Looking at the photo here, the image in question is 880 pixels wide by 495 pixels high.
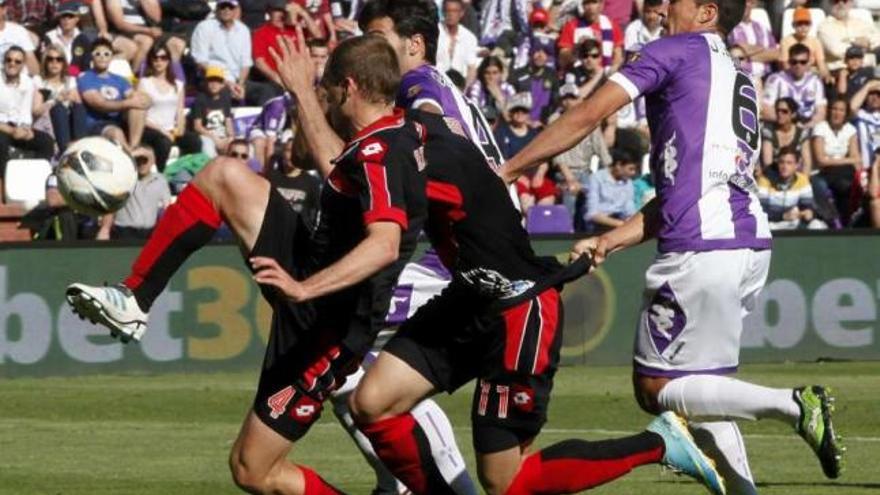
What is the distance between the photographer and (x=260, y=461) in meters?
8.02

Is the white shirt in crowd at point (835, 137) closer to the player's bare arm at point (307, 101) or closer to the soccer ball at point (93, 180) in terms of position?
the soccer ball at point (93, 180)

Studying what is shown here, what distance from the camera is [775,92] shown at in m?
24.1

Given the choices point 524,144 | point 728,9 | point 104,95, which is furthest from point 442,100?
point 104,95

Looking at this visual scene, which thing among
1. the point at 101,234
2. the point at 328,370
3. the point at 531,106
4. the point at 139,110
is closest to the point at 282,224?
the point at 328,370

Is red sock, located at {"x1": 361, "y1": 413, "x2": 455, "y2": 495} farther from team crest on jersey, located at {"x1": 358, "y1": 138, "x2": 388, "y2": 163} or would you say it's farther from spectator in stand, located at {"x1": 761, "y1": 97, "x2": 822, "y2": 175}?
spectator in stand, located at {"x1": 761, "y1": 97, "x2": 822, "y2": 175}

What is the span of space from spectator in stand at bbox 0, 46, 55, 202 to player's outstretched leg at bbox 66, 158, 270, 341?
43.0 ft

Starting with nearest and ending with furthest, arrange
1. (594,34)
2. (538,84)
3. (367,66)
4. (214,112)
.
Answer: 1. (367,66)
2. (214,112)
3. (538,84)
4. (594,34)

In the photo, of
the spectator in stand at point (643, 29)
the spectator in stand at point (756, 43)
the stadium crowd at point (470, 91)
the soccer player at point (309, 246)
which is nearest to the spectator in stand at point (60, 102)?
the stadium crowd at point (470, 91)

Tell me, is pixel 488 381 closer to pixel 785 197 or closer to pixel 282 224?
pixel 282 224

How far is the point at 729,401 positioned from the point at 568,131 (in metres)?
1.23

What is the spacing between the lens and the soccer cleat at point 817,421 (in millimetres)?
8117

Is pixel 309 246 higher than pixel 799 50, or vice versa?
pixel 309 246

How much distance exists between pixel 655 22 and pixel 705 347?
16.0 meters

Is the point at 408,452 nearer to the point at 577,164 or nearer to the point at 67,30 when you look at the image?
the point at 577,164
